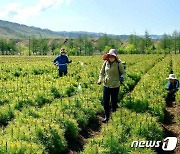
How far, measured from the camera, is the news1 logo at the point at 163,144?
838 centimetres

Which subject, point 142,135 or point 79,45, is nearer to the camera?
point 142,135

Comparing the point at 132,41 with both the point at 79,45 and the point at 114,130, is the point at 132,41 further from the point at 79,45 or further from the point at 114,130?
the point at 114,130

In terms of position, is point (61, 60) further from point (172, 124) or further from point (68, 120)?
point (68, 120)

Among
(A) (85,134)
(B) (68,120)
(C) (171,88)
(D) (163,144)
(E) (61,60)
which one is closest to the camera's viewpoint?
(D) (163,144)

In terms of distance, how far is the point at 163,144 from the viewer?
367 inches

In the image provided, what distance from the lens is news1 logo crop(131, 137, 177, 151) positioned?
27.5ft

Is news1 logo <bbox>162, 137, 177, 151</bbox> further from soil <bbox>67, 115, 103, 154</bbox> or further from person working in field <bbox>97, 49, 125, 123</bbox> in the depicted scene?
person working in field <bbox>97, 49, 125, 123</bbox>

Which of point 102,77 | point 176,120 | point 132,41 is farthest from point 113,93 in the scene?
point 132,41

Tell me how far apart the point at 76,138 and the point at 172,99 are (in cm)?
773

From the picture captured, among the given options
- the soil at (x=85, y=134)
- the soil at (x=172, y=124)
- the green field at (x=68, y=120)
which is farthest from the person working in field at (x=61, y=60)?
the soil at (x=85, y=134)

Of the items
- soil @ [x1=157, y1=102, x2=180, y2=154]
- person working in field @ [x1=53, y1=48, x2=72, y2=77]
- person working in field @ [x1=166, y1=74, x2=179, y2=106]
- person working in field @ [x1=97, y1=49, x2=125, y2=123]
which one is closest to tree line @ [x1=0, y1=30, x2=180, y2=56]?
person working in field @ [x1=53, y1=48, x2=72, y2=77]

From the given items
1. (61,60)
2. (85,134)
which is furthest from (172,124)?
(61,60)

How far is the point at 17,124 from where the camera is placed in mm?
9188

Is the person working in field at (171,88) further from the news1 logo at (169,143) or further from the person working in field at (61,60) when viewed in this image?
the person working in field at (61,60)
